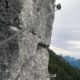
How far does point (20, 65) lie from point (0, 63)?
0.73 m

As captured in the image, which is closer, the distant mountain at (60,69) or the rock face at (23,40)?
the rock face at (23,40)

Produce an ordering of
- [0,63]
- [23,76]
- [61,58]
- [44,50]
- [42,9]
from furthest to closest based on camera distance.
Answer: [61,58], [44,50], [42,9], [23,76], [0,63]

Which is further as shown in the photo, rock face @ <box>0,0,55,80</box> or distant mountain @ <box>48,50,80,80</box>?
distant mountain @ <box>48,50,80,80</box>

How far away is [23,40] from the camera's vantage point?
35.3 feet

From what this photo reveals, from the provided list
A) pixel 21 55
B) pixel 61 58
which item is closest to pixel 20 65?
pixel 21 55

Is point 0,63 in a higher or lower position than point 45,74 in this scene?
higher

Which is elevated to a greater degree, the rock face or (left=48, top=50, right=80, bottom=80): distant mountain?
the rock face

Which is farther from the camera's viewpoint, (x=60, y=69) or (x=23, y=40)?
(x=60, y=69)

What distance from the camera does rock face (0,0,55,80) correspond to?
34.0 ft

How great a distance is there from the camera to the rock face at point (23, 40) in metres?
10.4

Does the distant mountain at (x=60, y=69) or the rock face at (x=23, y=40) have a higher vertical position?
the rock face at (x=23, y=40)

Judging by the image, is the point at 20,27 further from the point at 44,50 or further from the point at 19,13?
the point at 44,50

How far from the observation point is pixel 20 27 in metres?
10.8

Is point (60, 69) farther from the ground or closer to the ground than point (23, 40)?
closer to the ground
